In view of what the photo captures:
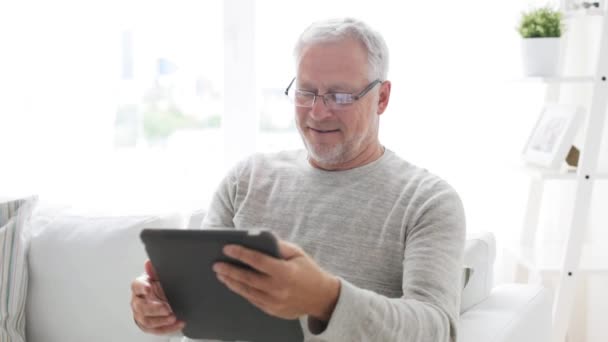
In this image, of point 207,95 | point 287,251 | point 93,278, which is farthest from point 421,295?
point 207,95

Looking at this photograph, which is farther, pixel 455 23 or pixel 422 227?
pixel 455 23

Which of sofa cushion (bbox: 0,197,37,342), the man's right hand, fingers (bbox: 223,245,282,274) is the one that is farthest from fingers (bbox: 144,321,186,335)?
sofa cushion (bbox: 0,197,37,342)

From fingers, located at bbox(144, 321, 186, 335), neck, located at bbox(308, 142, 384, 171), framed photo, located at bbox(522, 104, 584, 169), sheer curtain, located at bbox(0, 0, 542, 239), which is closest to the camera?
fingers, located at bbox(144, 321, 186, 335)

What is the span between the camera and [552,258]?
2711mm

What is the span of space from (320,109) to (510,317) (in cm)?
62

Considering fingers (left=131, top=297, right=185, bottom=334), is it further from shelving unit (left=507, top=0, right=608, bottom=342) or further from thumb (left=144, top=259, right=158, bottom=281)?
shelving unit (left=507, top=0, right=608, bottom=342)

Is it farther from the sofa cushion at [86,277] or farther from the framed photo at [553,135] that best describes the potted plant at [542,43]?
the sofa cushion at [86,277]

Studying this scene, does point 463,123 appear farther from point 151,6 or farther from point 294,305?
point 294,305

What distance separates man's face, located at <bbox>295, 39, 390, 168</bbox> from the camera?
1.73 m

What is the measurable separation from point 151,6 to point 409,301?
6.82 ft

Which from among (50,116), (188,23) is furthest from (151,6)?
(50,116)

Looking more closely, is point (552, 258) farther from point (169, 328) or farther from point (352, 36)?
point (169, 328)

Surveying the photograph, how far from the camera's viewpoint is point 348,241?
5.63 feet

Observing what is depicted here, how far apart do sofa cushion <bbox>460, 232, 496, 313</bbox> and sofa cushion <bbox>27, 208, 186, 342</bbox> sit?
0.77m
